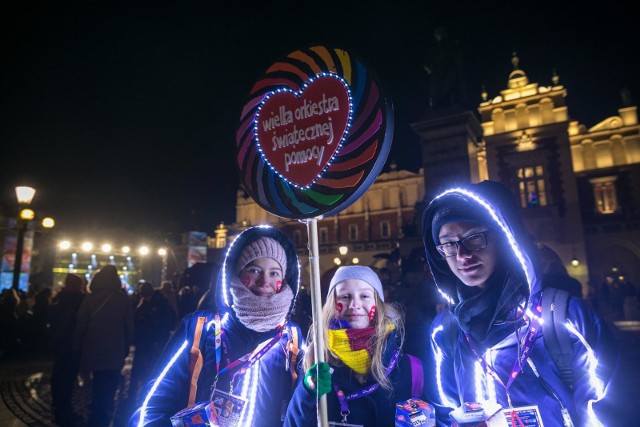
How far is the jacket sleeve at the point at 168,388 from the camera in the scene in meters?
2.01

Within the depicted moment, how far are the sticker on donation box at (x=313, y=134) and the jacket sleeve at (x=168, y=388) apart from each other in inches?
37.7

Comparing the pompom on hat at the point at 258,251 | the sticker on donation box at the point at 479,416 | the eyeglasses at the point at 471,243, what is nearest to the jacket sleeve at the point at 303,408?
the sticker on donation box at the point at 479,416

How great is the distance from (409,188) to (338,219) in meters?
10.4

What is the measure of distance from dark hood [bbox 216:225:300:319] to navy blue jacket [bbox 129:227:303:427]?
1cm

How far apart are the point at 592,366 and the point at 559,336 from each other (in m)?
0.15

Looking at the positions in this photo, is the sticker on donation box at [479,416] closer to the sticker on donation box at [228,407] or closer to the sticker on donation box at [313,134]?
the sticker on donation box at [313,134]

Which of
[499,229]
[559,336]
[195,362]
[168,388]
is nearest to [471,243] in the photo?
[499,229]

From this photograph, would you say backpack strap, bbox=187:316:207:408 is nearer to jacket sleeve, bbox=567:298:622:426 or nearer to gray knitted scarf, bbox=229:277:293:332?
gray knitted scarf, bbox=229:277:293:332

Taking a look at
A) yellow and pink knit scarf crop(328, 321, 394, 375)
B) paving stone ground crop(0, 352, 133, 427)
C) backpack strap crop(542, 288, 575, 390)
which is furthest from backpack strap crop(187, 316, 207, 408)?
paving stone ground crop(0, 352, 133, 427)

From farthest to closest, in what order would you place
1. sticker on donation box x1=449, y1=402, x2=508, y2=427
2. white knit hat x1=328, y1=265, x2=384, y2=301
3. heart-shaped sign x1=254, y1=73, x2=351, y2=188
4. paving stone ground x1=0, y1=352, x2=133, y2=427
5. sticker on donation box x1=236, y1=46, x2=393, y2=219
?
1. paving stone ground x1=0, y1=352, x2=133, y2=427
2. white knit hat x1=328, y1=265, x2=384, y2=301
3. heart-shaped sign x1=254, y1=73, x2=351, y2=188
4. sticker on donation box x1=236, y1=46, x2=393, y2=219
5. sticker on donation box x1=449, y1=402, x2=508, y2=427

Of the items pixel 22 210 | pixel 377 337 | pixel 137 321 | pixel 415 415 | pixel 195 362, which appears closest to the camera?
pixel 415 415

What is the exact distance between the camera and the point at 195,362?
2.14 m

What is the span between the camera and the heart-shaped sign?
1.84m

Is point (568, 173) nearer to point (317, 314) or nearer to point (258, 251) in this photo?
point (258, 251)
